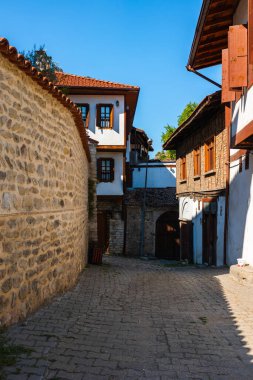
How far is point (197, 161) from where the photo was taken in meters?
15.4

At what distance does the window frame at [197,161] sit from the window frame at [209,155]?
0.91 m

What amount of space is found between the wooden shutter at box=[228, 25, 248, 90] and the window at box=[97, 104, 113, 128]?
10624mm

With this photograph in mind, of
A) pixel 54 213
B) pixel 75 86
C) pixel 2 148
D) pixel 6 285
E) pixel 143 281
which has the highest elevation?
pixel 75 86

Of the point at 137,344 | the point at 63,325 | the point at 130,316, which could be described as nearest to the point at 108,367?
the point at 137,344

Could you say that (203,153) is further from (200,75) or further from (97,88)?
(97,88)

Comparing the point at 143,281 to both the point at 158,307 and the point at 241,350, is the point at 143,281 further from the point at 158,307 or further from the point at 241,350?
the point at 241,350

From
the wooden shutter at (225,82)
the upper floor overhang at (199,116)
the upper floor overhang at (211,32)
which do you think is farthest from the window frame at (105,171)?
the wooden shutter at (225,82)

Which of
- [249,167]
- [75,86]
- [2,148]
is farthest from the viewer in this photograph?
[75,86]

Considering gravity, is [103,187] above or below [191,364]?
above

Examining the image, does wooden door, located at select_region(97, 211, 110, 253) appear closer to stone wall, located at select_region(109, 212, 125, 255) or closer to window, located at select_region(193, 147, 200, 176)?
stone wall, located at select_region(109, 212, 125, 255)

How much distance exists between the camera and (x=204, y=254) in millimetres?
14109

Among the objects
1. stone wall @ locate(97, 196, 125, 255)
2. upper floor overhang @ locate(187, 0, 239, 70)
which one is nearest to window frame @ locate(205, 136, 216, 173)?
upper floor overhang @ locate(187, 0, 239, 70)

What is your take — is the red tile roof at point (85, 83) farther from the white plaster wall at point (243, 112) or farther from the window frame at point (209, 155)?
the white plaster wall at point (243, 112)

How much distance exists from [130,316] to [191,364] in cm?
193
